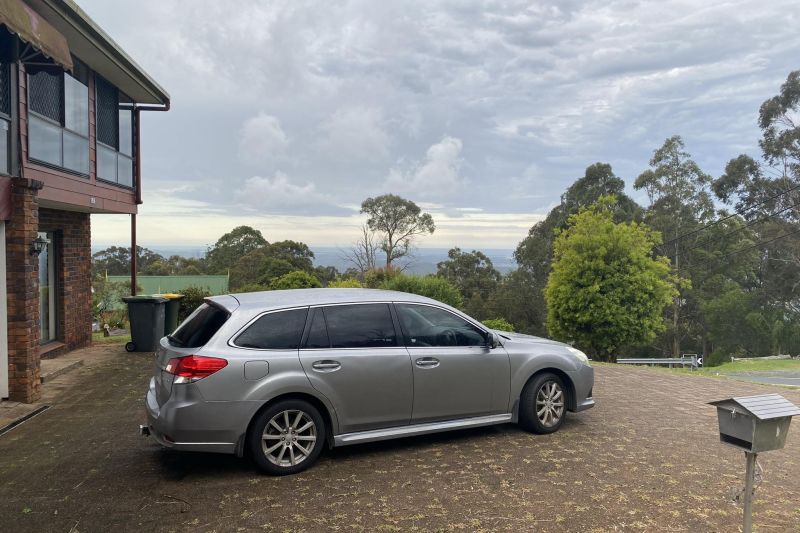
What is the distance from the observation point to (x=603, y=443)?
5742 mm

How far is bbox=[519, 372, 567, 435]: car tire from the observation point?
19.5 ft

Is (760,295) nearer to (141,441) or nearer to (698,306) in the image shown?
(698,306)

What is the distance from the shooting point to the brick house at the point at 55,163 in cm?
746

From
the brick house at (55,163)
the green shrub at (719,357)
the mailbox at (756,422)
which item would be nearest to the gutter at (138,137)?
the brick house at (55,163)

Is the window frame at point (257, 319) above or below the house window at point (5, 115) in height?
below

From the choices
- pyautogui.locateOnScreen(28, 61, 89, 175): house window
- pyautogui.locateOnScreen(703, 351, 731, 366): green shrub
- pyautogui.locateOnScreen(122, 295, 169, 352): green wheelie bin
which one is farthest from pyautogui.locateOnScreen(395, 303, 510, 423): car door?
pyautogui.locateOnScreen(703, 351, 731, 366): green shrub

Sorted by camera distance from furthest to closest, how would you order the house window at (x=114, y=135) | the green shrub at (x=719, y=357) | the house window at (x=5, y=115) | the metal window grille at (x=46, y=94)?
the green shrub at (x=719, y=357) → the house window at (x=114, y=135) → the metal window grille at (x=46, y=94) → the house window at (x=5, y=115)

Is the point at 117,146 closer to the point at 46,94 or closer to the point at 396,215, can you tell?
the point at 46,94

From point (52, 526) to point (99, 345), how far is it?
32.2 feet

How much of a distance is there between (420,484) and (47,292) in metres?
9.65

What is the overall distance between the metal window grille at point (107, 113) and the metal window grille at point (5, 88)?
3.83m

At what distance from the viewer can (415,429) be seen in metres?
5.43

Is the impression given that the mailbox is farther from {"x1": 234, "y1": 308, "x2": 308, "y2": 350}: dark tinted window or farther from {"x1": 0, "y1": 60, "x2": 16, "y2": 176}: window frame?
{"x1": 0, "y1": 60, "x2": 16, "y2": 176}: window frame

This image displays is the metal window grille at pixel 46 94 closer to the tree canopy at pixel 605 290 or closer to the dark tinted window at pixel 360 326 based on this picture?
the dark tinted window at pixel 360 326
